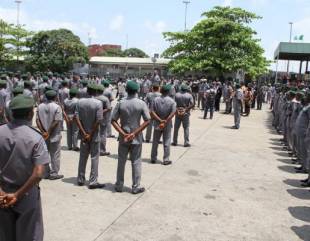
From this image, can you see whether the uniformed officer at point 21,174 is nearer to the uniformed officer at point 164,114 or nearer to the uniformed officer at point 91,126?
the uniformed officer at point 91,126

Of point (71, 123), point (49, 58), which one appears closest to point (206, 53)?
point (49, 58)

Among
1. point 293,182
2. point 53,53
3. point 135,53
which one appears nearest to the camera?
point 293,182

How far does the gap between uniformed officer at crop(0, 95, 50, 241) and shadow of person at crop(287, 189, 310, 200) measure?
5.65 m

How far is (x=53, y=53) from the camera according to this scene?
4725 cm

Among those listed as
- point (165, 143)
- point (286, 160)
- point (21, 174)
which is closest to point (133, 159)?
point (165, 143)

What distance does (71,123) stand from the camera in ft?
37.8

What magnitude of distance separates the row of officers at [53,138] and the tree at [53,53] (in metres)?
34.1

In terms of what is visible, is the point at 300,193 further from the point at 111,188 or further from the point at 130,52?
the point at 130,52

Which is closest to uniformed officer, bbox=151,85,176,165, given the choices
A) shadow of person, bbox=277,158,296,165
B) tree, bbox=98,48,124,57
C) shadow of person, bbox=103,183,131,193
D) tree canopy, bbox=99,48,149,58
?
shadow of person, bbox=103,183,131,193

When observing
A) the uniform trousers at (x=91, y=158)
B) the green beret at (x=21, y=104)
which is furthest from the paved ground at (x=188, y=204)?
the green beret at (x=21, y=104)

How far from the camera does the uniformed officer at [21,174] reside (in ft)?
13.0

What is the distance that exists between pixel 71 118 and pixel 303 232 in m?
6.68

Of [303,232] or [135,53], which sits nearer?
[303,232]

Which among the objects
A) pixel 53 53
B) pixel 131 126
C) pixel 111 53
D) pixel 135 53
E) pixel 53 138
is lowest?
pixel 53 138
